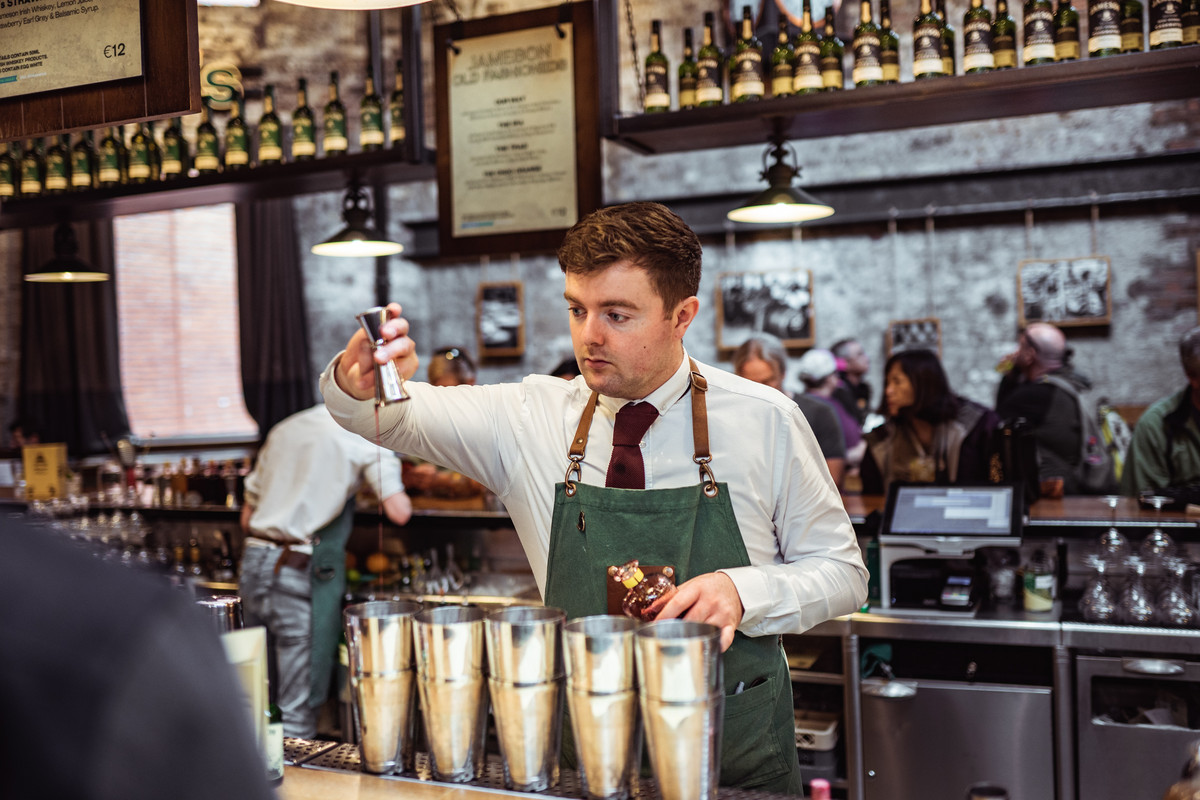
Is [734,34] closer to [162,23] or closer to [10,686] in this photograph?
[162,23]

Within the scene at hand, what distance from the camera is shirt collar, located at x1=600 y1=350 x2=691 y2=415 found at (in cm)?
190

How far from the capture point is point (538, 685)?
3.93 feet

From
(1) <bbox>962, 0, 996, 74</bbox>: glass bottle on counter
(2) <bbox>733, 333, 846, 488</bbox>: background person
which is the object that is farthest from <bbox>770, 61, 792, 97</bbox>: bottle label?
(2) <bbox>733, 333, 846, 488</bbox>: background person

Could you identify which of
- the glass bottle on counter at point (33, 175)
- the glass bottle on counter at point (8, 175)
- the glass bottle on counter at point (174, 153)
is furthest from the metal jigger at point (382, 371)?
the glass bottle on counter at point (8, 175)

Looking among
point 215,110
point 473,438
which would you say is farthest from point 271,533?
point 215,110

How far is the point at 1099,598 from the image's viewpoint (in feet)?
10.4

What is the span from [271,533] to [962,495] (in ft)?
8.63

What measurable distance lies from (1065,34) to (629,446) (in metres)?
2.48

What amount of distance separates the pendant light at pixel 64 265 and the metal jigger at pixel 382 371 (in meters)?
3.96

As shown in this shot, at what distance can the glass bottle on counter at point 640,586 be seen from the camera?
164cm

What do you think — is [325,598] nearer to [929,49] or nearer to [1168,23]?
[929,49]

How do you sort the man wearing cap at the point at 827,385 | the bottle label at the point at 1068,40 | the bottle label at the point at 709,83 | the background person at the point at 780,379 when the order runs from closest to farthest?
the bottle label at the point at 1068,40 → the bottle label at the point at 709,83 → the background person at the point at 780,379 → the man wearing cap at the point at 827,385

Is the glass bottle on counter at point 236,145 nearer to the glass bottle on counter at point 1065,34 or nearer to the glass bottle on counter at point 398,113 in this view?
the glass bottle on counter at point 398,113

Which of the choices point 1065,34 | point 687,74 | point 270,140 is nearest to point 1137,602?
point 1065,34
